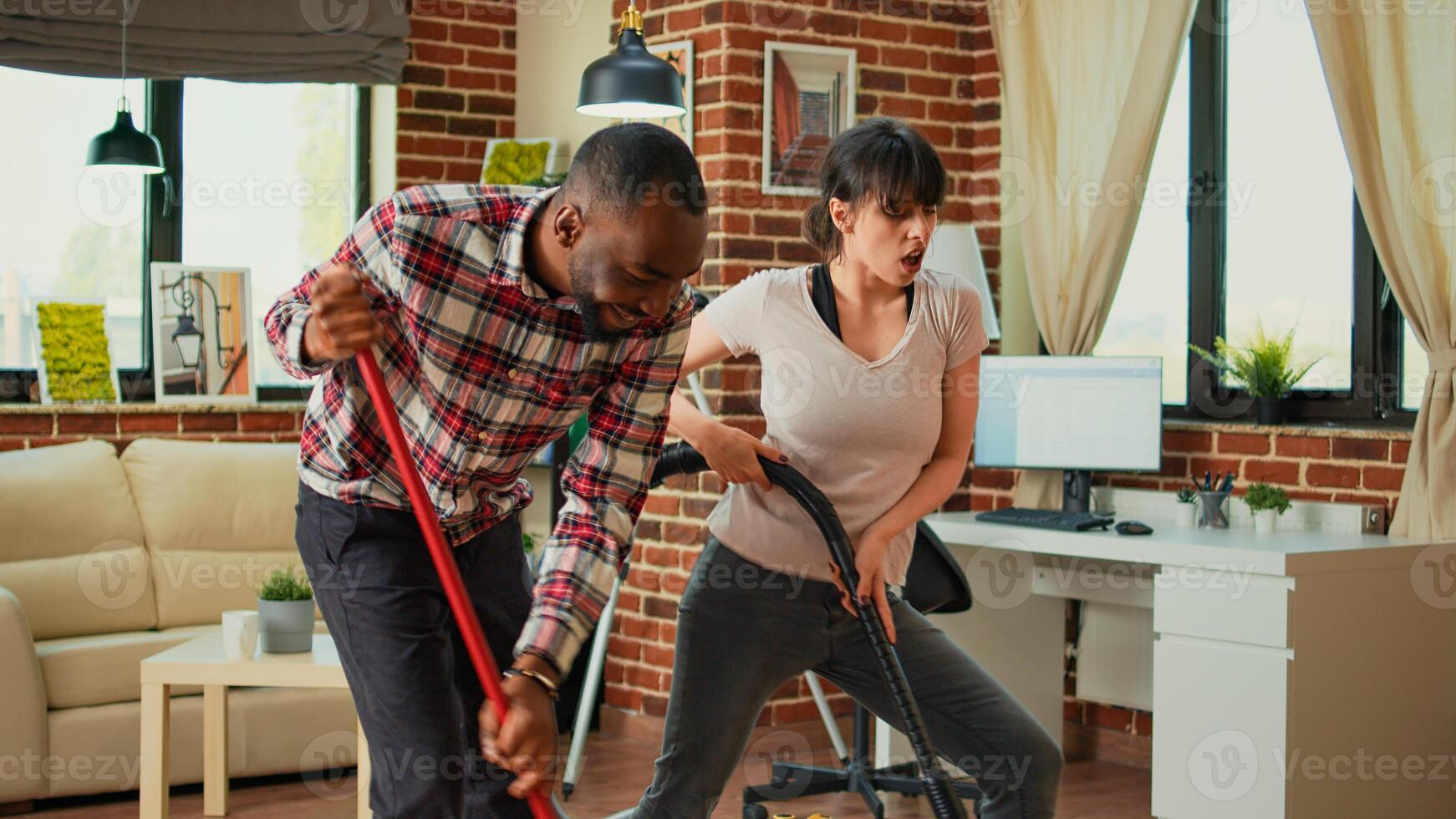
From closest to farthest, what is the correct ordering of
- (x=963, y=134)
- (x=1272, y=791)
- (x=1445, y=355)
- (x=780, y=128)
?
(x=1272, y=791)
(x=1445, y=355)
(x=780, y=128)
(x=963, y=134)

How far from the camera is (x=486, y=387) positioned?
1.98m

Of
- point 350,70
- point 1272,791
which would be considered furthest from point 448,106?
point 1272,791

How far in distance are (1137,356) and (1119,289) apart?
0.68m

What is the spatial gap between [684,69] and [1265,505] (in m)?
2.18

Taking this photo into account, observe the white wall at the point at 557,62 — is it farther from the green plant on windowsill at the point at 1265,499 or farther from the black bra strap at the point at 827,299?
the black bra strap at the point at 827,299

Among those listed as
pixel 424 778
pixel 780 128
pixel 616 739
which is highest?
pixel 780 128

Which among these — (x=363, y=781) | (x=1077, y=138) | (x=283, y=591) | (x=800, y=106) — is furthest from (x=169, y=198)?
(x=1077, y=138)

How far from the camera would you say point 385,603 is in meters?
1.92

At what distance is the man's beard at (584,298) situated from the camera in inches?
69.2

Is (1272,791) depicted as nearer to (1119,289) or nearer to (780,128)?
(1119,289)

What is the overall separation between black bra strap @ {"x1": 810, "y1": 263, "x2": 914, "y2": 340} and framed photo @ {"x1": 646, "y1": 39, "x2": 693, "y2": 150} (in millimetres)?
2196

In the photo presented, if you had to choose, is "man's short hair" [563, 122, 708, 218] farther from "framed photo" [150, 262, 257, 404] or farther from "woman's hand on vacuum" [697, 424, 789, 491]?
"framed photo" [150, 262, 257, 404]

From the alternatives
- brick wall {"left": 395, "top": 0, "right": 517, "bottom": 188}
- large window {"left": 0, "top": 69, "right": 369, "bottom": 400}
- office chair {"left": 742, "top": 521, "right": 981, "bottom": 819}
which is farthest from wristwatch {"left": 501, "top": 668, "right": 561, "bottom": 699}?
brick wall {"left": 395, "top": 0, "right": 517, "bottom": 188}

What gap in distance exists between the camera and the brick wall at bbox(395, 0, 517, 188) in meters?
5.75
